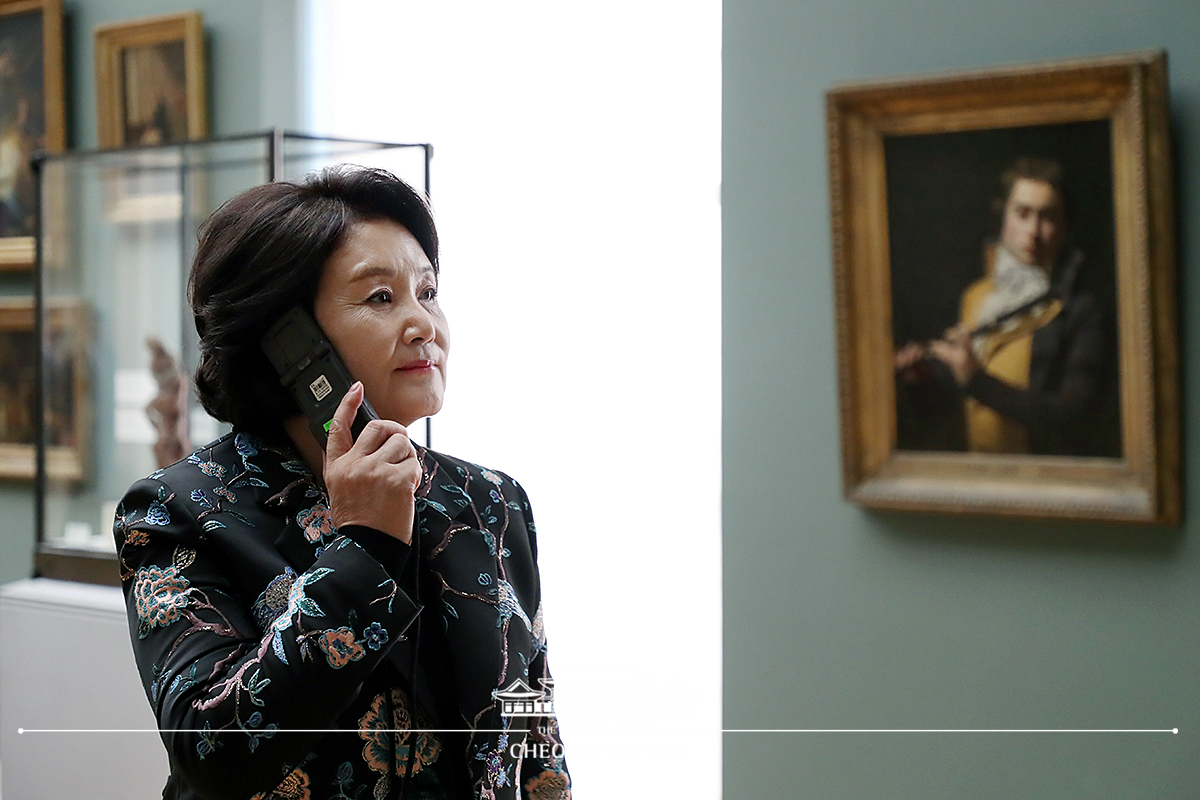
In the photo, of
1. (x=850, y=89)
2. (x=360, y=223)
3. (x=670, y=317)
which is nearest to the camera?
(x=360, y=223)

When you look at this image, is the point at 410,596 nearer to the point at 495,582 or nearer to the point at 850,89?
the point at 495,582

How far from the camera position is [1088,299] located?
2072 mm

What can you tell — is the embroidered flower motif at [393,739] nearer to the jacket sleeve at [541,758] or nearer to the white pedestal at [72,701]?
the jacket sleeve at [541,758]

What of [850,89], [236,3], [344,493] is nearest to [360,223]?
[344,493]

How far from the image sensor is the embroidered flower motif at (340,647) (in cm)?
117

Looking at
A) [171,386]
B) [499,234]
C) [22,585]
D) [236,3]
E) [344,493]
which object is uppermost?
[236,3]

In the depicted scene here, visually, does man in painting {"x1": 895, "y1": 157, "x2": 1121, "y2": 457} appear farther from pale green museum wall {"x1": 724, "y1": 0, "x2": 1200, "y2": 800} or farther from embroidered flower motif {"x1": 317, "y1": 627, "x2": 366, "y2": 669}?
embroidered flower motif {"x1": 317, "y1": 627, "x2": 366, "y2": 669}

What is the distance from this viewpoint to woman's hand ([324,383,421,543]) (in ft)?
4.09

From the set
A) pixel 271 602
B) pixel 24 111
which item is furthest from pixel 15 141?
pixel 271 602

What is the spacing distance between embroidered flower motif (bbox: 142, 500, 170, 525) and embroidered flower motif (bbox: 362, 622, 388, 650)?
30cm

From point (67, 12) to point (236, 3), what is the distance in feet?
2.23

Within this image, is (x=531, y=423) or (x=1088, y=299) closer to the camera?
(x=1088, y=299)

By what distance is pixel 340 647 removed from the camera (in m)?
1.17

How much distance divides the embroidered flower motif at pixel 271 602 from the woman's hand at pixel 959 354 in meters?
1.48
